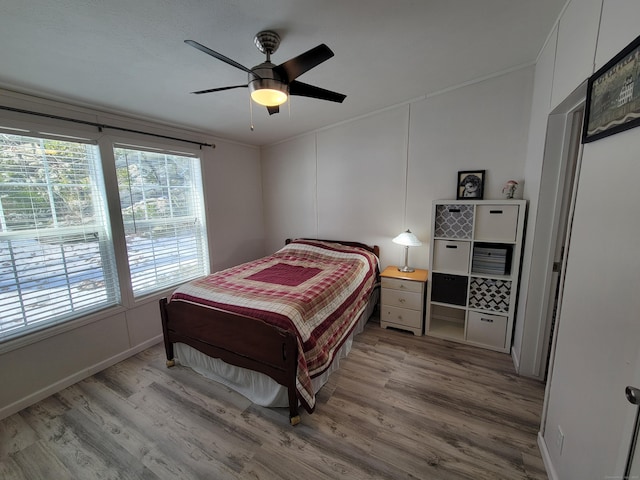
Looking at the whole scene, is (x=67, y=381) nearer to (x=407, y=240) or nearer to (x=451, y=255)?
(x=407, y=240)

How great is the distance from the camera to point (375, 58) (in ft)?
6.77

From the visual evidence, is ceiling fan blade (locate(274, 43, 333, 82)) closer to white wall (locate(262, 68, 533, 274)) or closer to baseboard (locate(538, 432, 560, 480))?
white wall (locate(262, 68, 533, 274))

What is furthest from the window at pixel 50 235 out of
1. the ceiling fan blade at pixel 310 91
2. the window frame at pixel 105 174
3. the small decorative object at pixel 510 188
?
the small decorative object at pixel 510 188

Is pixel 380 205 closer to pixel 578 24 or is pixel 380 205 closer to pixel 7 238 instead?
pixel 578 24

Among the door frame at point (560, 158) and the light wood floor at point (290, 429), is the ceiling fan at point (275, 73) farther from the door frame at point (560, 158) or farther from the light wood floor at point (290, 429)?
the light wood floor at point (290, 429)

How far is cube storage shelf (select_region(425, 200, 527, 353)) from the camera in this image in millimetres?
2420

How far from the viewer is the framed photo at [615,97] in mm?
908

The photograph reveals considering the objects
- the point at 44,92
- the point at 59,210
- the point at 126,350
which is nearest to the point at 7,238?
the point at 59,210

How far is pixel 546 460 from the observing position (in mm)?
1460

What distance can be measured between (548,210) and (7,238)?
3.99 metres

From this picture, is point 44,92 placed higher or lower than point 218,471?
higher

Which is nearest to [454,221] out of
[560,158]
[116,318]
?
[560,158]

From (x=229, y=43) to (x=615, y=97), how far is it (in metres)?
→ 2.01

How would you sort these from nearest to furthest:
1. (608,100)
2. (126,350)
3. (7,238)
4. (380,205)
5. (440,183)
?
(608,100) → (7,238) → (126,350) → (440,183) → (380,205)
